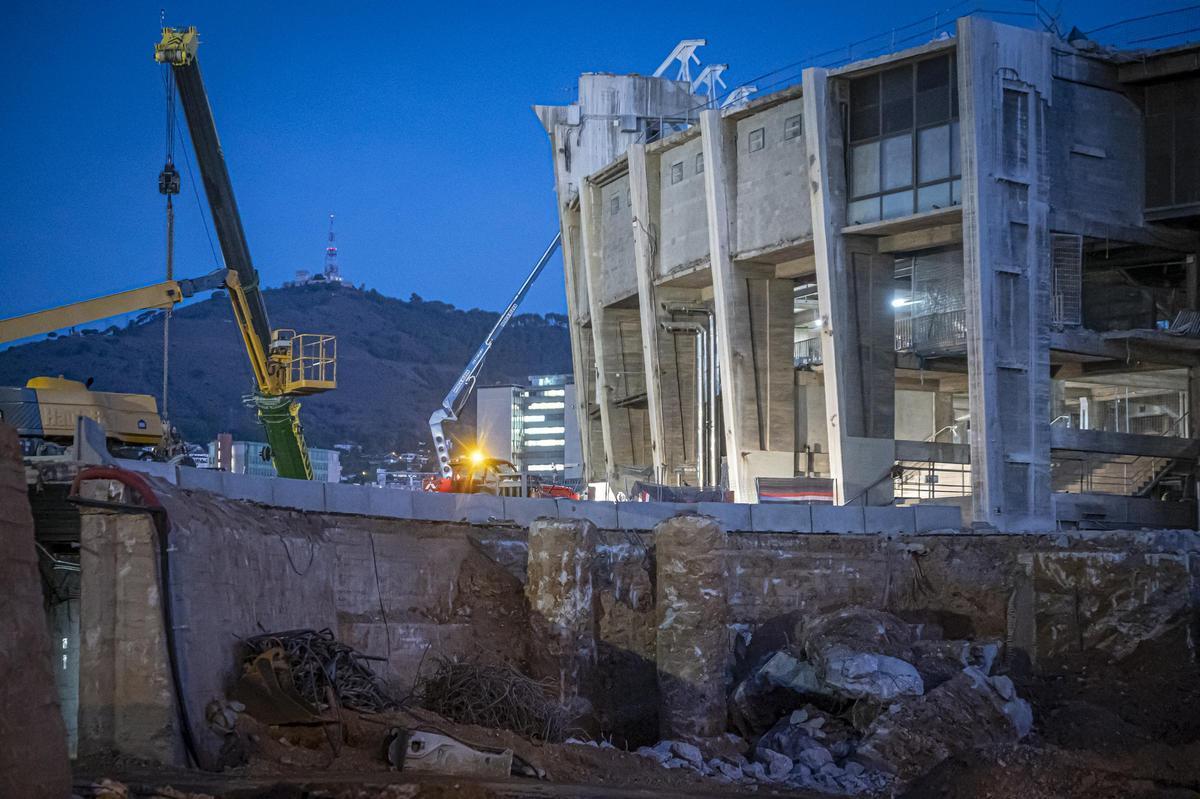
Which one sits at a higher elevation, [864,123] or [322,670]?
[864,123]

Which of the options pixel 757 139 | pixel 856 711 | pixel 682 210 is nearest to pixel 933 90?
pixel 757 139

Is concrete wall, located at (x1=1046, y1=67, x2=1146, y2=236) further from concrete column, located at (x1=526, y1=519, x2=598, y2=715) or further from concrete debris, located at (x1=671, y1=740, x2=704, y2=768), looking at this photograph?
concrete debris, located at (x1=671, y1=740, x2=704, y2=768)

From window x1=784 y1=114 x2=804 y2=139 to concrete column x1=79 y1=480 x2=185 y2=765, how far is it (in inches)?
1085

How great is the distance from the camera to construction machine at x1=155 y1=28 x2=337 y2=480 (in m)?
29.6

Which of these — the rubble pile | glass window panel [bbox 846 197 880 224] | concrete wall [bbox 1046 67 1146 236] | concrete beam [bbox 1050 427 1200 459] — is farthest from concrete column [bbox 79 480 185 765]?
concrete wall [bbox 1046 67 1146 236]

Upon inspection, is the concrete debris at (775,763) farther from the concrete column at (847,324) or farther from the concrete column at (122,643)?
the concrete column at (847,324)

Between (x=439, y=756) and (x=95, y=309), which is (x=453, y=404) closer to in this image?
(x=95, y=309)

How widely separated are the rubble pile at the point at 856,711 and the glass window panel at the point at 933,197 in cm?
1592

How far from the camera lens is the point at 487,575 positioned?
20000mm

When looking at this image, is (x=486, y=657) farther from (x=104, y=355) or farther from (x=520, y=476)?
(x=104, y=355)

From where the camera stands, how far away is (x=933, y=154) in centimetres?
3469

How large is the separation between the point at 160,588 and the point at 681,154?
31.3 m

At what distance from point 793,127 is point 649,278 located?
7743 millimetres

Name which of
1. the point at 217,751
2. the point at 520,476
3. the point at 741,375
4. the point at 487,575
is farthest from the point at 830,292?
the point at 217,751
